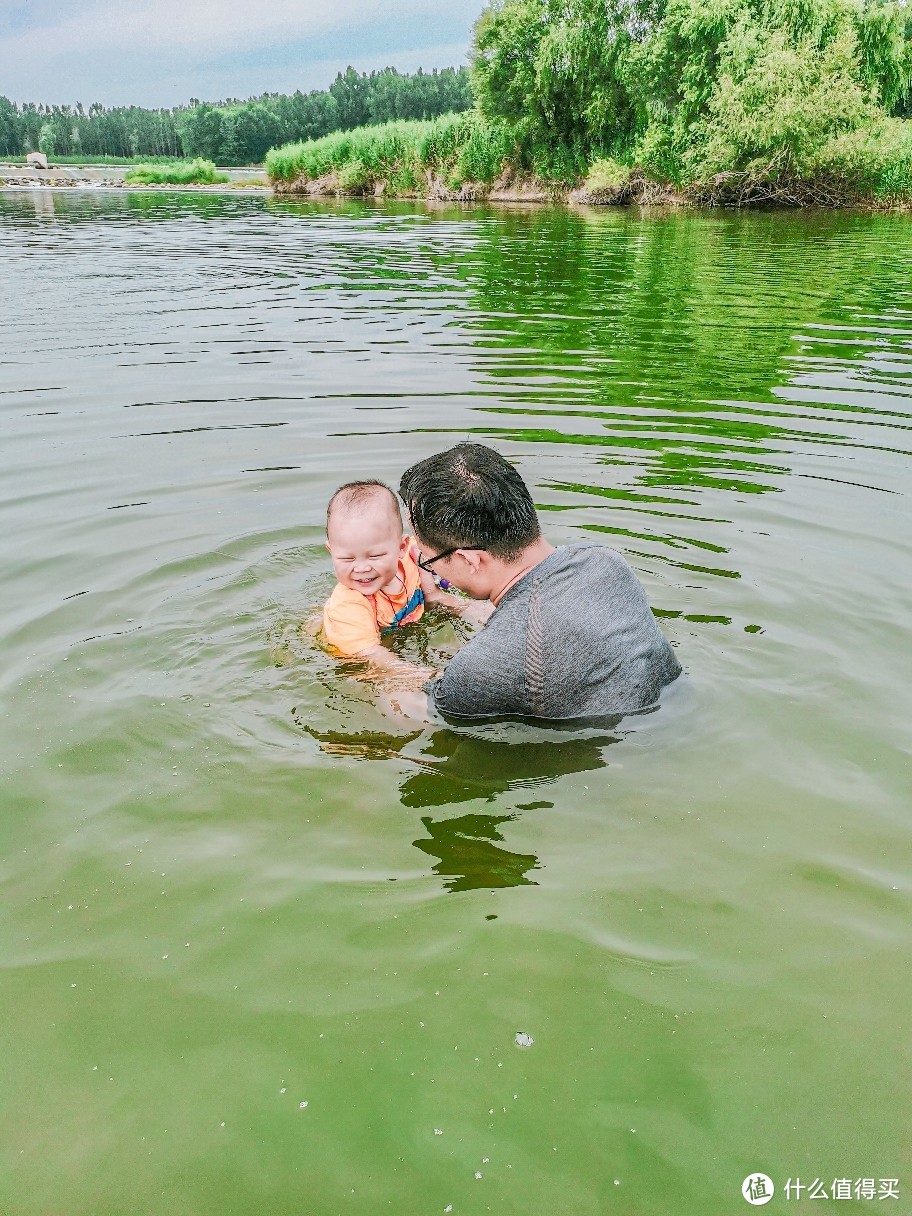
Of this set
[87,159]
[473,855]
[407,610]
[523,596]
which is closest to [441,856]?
[473,855]

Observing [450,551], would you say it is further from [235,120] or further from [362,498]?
[235,120]

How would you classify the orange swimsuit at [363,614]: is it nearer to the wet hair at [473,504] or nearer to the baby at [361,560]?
the baby at [361,560]

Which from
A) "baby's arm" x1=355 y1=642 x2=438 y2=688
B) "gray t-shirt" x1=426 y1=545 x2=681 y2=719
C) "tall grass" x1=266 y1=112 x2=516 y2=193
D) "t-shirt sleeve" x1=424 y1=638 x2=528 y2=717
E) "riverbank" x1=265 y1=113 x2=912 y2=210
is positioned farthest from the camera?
"tall grass" x1=266 y1=112 x2=516 y2=193

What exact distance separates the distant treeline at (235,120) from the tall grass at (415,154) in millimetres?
73598

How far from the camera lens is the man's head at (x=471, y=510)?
12.4 feet

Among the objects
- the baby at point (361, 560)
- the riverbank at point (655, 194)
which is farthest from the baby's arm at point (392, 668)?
the riverbank at point (655, 194)

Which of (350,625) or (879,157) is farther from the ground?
(879,157)

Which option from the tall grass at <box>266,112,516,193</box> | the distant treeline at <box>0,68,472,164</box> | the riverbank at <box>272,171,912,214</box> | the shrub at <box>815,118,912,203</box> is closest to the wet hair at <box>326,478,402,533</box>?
the shrub at <box>815,118,912,203</box>

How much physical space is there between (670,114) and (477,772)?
129 ft

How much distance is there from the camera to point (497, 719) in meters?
4.20

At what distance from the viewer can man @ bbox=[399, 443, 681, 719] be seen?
3764mm

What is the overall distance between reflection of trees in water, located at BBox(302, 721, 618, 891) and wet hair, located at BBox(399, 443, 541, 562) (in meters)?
0.84

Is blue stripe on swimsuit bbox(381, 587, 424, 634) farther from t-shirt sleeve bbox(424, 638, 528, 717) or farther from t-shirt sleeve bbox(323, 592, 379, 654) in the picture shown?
t-shirt sleeve bbox(424, 638, 528, 717)

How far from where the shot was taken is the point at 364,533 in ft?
15.6
